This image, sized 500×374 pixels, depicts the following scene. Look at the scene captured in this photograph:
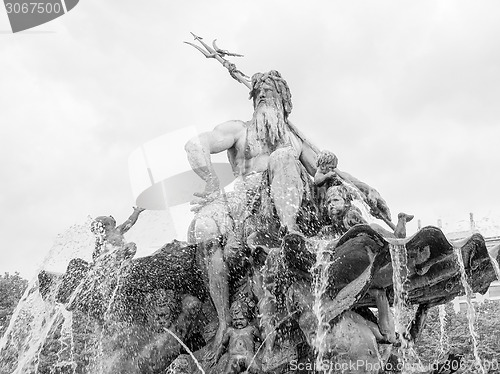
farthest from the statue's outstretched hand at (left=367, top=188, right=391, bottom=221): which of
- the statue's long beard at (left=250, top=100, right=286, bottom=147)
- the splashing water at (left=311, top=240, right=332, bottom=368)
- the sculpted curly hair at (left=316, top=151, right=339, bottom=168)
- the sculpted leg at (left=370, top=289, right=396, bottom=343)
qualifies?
the splashing water at (left=311, top=240, right=332, bottom=368)

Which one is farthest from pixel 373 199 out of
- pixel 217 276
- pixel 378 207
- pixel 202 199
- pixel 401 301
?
pixel 217 276

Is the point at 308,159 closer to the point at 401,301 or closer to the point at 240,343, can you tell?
the point at 401,301

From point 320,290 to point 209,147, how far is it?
7.93 ft

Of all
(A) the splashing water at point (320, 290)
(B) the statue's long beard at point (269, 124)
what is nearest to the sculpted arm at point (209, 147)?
(B) the statue's long beard at point (269, 124)

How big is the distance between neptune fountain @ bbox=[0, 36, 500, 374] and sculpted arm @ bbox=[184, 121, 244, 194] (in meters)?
0.02

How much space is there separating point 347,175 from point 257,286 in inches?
73.4

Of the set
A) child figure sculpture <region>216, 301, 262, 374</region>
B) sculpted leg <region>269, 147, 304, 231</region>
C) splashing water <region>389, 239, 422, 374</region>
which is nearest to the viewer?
splashing water <region>389, 239, 422, 374</region>

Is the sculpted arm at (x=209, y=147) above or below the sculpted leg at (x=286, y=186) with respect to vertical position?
above

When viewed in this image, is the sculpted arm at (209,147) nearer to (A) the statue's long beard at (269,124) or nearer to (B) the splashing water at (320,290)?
(A) the statue's long beard at (269,124)

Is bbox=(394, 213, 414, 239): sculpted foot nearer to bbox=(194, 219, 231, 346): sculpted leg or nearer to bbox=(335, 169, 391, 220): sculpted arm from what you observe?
bbox=(335, 169, 391, 220): sculpted arm

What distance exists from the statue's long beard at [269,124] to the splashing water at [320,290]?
216 centimetres

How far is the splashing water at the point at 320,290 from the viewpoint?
561 centimetres

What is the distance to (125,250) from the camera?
256 inches

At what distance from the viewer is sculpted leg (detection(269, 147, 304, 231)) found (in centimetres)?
641
